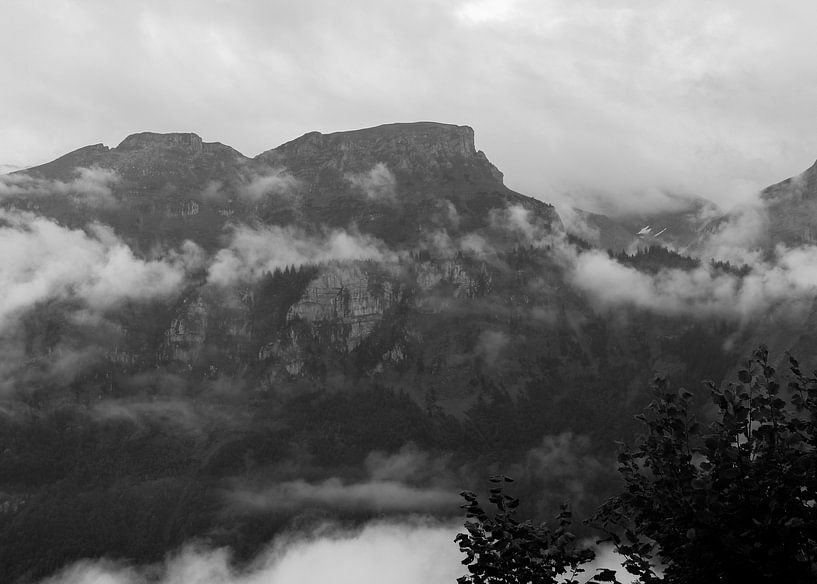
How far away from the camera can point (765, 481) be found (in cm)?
2727

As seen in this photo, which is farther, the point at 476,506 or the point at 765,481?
the point at 476,506

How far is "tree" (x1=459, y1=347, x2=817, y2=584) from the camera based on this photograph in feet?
87.4

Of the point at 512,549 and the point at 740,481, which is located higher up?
the point at 740,481

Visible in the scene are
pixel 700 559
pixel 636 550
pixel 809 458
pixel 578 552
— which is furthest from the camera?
pixel 578 552

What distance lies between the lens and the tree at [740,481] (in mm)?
26625

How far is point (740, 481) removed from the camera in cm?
2712

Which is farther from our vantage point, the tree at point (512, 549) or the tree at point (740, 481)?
the tree at point (512, 549)

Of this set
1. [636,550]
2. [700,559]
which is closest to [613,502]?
[636,550]

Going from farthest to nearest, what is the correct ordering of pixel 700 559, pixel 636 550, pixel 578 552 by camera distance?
pixel 578 552 < pixel 636 550 < pixel 700 559

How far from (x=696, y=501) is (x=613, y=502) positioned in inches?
188

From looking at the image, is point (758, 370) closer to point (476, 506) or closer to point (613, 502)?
point (613, 502)

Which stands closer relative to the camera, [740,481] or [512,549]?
[740,481]

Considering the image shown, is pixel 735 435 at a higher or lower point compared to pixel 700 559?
higher

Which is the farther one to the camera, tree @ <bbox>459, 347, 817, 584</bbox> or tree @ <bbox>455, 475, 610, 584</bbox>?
tree @ <bbox>455, 475, 610, 584</bbox>
